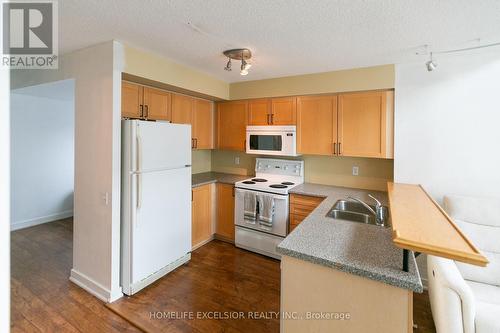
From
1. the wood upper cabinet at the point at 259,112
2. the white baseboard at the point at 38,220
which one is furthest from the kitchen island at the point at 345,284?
the white baseboard at the point at 38,220

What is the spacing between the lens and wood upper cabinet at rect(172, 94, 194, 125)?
3.28 meters

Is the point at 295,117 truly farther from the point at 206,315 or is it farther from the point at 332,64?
the point at 206,315

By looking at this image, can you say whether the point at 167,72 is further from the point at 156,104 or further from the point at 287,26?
the point at 287,26

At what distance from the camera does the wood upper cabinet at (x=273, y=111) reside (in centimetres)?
339

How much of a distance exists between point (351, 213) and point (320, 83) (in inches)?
66.0

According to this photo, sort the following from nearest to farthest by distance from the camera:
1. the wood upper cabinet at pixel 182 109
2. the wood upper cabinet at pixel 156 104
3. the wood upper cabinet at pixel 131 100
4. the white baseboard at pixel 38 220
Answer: the wood upper cabinet at pixel 131 100 < the wood upper cabinet at pixel 156 104 < the wood upper cabinet at pixel 182 109 < the white baseboard at pixel 38 220

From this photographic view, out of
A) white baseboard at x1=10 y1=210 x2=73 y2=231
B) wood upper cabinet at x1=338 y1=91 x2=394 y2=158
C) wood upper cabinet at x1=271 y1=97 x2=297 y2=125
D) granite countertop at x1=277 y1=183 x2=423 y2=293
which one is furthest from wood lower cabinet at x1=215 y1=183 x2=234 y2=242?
white baseboard at x1=10 y1=210 x2=73 y2=231

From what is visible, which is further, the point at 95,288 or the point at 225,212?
the point at 225,212

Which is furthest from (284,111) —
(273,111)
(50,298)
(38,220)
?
(38,220)

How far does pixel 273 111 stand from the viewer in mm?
3531

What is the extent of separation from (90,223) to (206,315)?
1.47 meters

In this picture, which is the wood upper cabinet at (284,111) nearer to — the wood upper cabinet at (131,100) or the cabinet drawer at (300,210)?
the cabinet drawer at (300,210)

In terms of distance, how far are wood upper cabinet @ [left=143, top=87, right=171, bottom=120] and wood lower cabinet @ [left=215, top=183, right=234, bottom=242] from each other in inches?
50.7

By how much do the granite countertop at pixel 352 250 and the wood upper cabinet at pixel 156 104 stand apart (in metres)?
2.22
